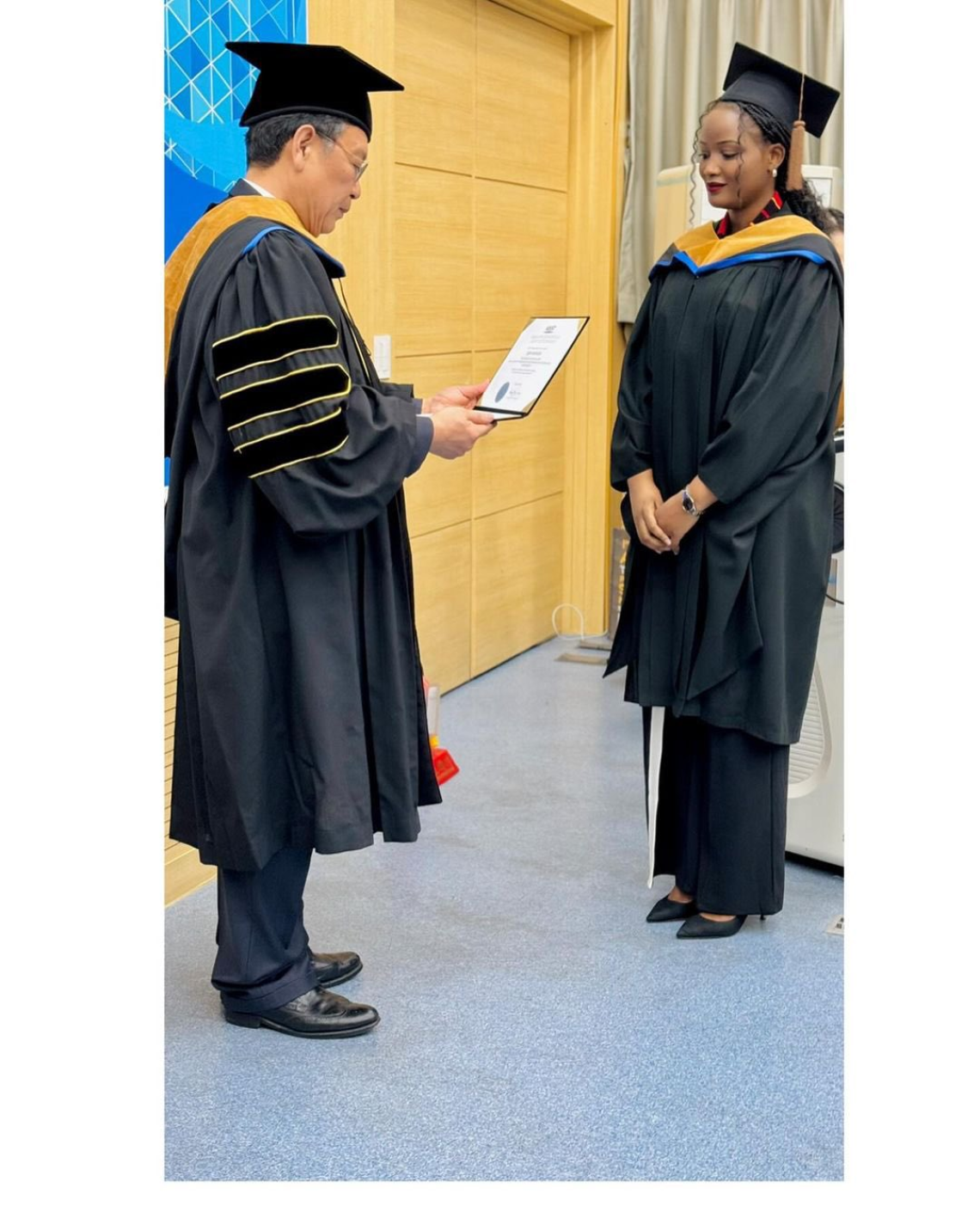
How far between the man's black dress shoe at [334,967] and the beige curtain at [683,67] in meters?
3.31

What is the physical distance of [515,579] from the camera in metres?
5.35

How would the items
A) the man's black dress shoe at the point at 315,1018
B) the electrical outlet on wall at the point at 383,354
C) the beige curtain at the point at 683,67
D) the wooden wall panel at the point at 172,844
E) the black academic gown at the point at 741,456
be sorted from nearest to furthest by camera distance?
the man's black dress shoe at the point at 315,1018
the black academic gown at the point at 741,456
the wooden wall panel at the point at 172,844
the electrical outlet on wall at the point at 383,354
the beige curtain at the point at 683,67

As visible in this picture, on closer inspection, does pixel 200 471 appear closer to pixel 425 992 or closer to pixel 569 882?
pixel 425 992

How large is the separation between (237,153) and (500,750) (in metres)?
1.88

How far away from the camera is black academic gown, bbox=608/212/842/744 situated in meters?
2.63

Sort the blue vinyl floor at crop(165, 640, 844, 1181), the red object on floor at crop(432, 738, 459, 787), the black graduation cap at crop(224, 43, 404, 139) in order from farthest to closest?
1. the red object on floor at crop(432, 738, 459, 787)
2. the black graduation cap at crop(224, 43, 404, 139)
3. the blue vinyl floor at crop(165, 640, 844, 1181)

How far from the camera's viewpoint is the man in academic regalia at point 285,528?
2.15 m

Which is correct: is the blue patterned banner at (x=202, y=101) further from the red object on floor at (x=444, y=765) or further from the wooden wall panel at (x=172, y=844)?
the red object on floor at (x=444, y=765)

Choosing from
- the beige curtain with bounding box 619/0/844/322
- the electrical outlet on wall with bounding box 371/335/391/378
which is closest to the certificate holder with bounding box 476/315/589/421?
the electrical outlet on wall with bounding box 371/335/391/378

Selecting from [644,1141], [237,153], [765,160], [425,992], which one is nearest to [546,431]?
[237,153]

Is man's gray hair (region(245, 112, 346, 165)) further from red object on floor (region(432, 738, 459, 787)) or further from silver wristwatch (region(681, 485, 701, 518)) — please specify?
red object on floor (region(432, 738, 459, 787))

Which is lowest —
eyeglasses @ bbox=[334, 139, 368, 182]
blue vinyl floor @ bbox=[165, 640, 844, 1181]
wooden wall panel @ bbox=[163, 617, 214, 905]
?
blue vinyl floor @ bbox=[165, 640, 844, 1181]

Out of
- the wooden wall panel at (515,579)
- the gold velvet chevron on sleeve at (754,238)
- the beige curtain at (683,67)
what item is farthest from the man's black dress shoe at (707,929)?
the beige curtain at (683,67)

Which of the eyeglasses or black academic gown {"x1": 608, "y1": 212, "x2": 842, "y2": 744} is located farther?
black academic gown {"x1": 608, "y1": 212, "x2": 842, "y2": 744}
